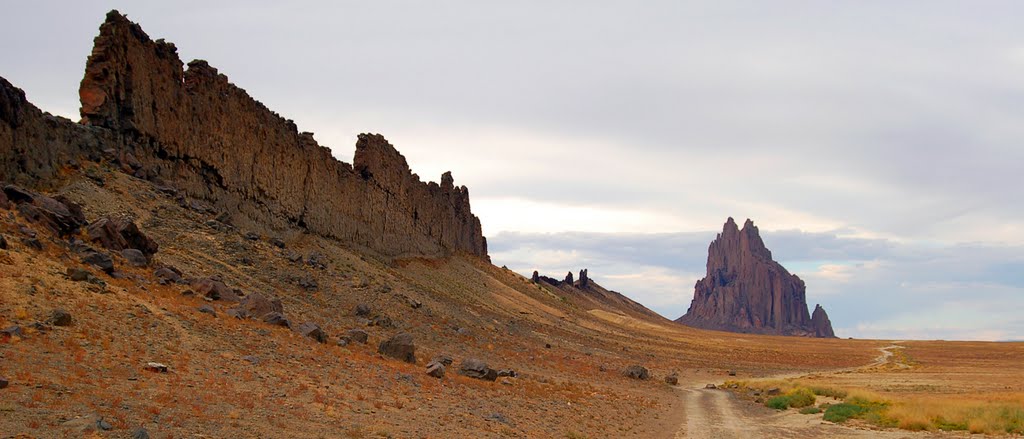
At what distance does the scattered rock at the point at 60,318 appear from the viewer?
14961 mm

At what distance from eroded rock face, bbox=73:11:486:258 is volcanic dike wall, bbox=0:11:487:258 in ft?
0.20

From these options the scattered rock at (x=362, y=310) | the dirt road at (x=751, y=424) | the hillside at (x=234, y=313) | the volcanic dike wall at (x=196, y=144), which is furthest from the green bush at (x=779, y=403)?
the volcanic dike wall at (x=196, y=144)

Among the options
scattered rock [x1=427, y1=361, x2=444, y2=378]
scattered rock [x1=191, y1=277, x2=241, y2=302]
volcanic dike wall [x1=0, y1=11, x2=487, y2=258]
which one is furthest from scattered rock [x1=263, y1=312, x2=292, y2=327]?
volcanic dike wall [x1=0, y1=11, x2=487, y2=258]

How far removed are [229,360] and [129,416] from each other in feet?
18.9

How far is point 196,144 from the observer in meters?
36.4

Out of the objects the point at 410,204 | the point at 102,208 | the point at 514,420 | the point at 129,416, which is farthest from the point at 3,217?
the point at 410,204

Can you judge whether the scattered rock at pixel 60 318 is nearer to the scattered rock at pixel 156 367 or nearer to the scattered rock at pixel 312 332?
the scattered rock at pixel 156 367

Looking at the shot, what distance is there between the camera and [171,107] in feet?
115

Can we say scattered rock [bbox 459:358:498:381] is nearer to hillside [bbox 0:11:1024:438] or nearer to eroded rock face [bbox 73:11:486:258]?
hillside [bbox 0:11:1024:438]

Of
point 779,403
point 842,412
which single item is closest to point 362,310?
point 779,403

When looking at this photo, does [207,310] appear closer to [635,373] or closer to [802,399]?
[802,399]

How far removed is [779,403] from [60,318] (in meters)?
26.8

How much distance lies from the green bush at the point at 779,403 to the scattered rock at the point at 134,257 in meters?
25.6

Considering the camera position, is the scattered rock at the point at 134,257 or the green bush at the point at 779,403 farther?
the green bush at the point at 779,403
